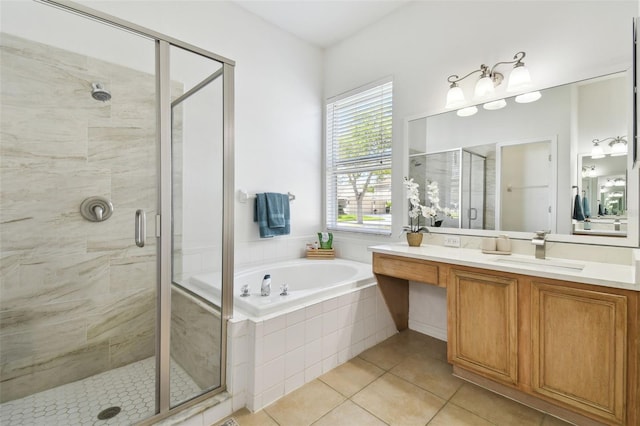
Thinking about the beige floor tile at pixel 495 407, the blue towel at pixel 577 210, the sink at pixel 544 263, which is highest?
the blue towel at pixel 577 210

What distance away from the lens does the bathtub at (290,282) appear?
1693 millimetres

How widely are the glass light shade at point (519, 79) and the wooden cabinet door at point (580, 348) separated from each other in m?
1.33

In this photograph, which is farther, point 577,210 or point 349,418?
point 577,210

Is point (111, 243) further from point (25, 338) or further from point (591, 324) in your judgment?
point (591, 324)

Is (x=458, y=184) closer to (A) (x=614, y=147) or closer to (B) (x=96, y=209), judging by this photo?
(A) (x=614, y=147)

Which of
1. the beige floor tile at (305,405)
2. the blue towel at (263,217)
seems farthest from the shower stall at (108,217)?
the blue towel at (263,217)

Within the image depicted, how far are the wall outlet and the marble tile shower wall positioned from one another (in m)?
2.09

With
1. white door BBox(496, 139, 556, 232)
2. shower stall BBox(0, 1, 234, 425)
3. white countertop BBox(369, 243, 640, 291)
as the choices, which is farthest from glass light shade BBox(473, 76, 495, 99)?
shower stall BBox(0, 1, 234, 425)

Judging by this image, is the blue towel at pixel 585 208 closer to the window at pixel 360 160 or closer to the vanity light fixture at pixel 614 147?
the vanity light fixture at pixel 614 147

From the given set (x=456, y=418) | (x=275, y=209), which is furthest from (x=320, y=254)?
(x=456, y=418)

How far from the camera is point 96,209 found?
6.05 feet

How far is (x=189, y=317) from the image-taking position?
1.60 meters

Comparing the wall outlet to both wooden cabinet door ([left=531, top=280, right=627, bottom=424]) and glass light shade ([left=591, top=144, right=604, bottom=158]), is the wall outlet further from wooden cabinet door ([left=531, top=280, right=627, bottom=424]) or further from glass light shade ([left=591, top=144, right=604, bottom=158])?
glass light shade ([left=591, top=144, right=604, bottom=158])

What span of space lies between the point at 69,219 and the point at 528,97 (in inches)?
121
